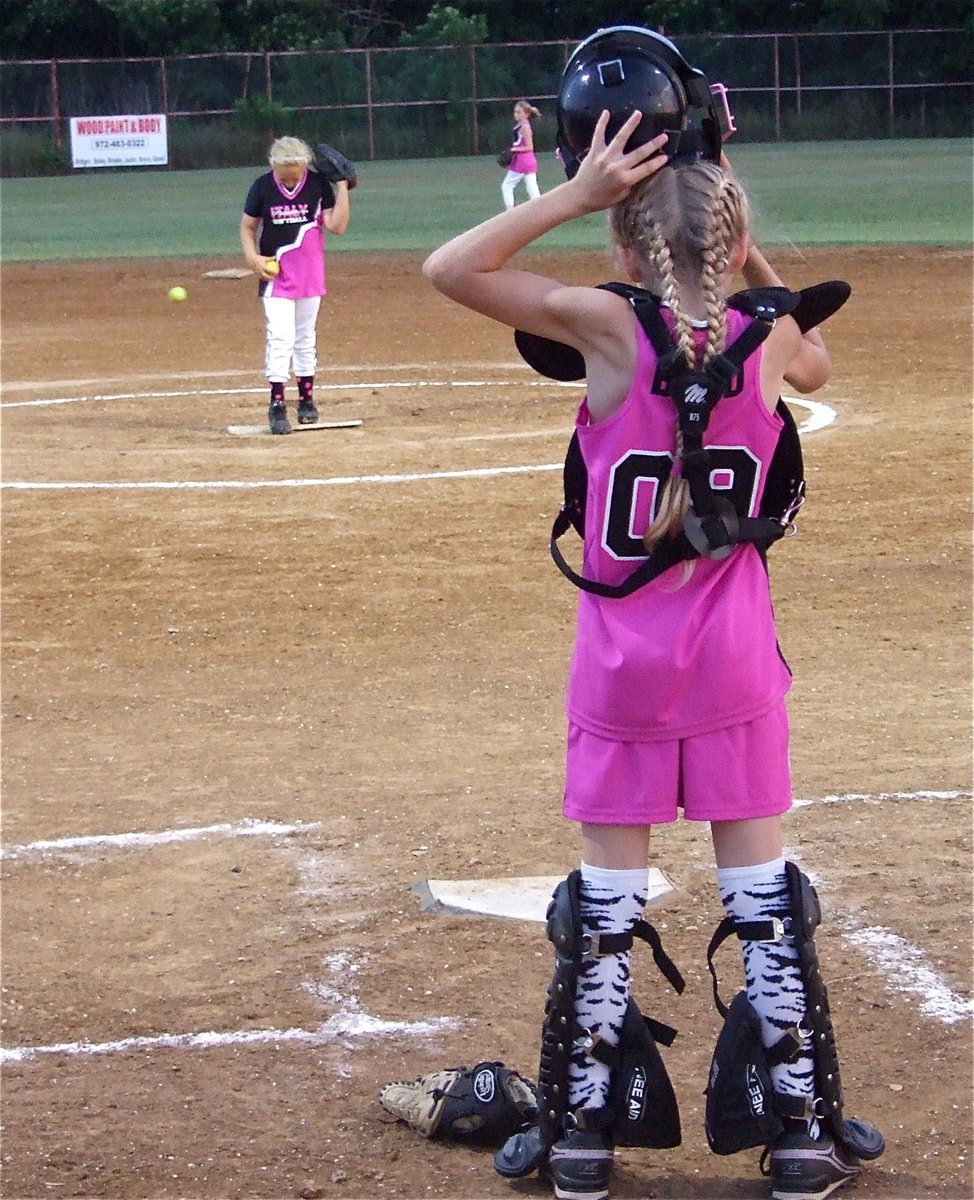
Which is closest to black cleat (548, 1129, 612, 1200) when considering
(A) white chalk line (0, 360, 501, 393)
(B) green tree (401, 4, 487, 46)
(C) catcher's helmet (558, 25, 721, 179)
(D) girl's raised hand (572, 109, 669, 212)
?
(D) girl's raised hand (572, 109, 669, 212)

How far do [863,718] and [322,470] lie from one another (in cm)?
513

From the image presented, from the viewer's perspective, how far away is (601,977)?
3240 millimetres

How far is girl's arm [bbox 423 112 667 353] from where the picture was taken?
306 centimetres

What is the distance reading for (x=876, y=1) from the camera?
40875 millimetres

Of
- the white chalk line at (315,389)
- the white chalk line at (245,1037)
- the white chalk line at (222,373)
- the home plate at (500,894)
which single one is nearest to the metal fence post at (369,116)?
the white chalk line at (222,373)

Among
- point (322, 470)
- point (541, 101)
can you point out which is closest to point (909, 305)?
point (322, 470)

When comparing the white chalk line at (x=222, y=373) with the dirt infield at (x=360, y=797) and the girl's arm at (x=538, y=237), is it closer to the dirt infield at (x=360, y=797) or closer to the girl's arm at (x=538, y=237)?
the dirt infield at (x=360, y=797)

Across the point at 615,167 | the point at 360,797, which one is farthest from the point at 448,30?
the point at 615,167

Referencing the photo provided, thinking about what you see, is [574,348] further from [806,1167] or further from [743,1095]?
[806,1167]

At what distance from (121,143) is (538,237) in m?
34.7

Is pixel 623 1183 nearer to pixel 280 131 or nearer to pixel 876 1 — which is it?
pixel 280 131

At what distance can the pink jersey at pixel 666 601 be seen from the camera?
312cm

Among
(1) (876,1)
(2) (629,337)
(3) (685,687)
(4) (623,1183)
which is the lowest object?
(4) (623,1183)

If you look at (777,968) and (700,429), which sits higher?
(700,429)
